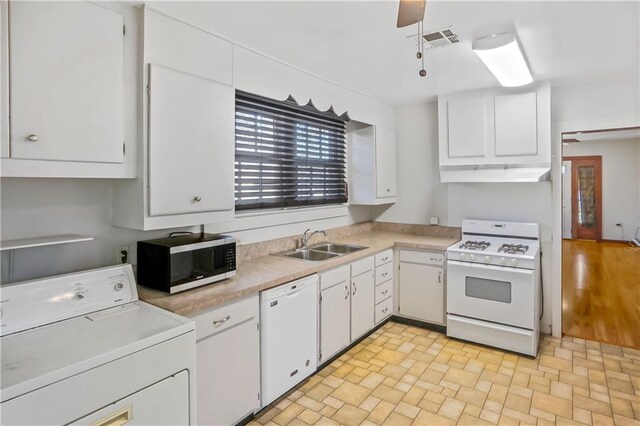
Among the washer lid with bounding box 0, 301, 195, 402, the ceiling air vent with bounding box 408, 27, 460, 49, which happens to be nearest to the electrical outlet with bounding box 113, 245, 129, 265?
the washer lid with bounding box 0, 301, 195, 402

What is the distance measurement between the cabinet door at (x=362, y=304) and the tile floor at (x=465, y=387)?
0.17 meters

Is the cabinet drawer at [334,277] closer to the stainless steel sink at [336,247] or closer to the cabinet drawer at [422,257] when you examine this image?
the stainless steel sink at [336,247]

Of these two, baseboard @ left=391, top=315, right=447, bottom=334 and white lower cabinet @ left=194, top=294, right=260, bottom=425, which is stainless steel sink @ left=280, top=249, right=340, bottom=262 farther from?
baseboard @ left=391, top=315, right=447, bottom=334

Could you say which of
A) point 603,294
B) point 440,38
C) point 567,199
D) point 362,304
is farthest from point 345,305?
point 567,199

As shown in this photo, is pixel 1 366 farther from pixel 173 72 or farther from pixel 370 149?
pixel 370 149

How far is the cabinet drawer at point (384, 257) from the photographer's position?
139 inches

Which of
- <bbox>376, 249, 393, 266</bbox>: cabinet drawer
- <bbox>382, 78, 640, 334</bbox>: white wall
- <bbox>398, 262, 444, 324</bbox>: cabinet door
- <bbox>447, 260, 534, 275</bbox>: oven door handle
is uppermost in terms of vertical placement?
<bbox>382, 78, 640, 334</bbox>: white wall

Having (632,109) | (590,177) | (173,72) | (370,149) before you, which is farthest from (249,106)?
(590,177)

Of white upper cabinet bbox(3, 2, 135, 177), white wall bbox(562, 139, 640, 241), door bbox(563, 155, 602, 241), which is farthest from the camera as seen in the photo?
door bbox(563, 155, 602, 241)

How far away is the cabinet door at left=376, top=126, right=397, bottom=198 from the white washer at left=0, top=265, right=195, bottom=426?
285cm

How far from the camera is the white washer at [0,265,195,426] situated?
1190 millimetres

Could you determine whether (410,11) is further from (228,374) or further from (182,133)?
(228,374)

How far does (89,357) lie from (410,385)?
218 centimetres

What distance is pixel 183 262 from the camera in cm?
200
